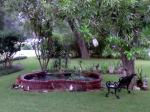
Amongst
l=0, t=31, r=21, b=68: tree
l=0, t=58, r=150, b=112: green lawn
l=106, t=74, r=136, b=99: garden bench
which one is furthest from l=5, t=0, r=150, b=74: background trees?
l=0, t=31, r=21, b=68: tree

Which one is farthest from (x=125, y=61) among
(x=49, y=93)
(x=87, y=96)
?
(x=49, y=93)

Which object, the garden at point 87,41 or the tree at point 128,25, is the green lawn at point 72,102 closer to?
the garden at point 87,41

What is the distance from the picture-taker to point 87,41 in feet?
32.4

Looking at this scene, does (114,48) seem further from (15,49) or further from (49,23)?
(15,49)

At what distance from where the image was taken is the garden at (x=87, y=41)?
25.9ft

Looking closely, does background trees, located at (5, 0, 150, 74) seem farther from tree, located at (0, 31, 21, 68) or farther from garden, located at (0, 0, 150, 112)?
tree, located at (0, 31, 21, 68)

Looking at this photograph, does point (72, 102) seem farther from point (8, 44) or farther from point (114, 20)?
point (8, 44)

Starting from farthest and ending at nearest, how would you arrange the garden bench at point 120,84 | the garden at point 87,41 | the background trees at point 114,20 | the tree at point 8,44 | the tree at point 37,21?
the tree at point 8,44 < the tree at point 37,21 < the garden bench at point 120,84 < the garden at point 87,41 < the background trees at point 114,20

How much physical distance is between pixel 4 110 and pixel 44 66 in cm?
619

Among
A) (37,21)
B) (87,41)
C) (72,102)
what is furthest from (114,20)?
(37,21)

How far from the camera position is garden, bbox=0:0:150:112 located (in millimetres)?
7881

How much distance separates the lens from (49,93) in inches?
419

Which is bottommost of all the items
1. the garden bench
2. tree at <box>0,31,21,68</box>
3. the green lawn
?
the green lawn

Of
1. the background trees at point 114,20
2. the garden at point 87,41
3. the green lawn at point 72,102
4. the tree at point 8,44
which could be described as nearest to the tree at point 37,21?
the garden at point 87,41
